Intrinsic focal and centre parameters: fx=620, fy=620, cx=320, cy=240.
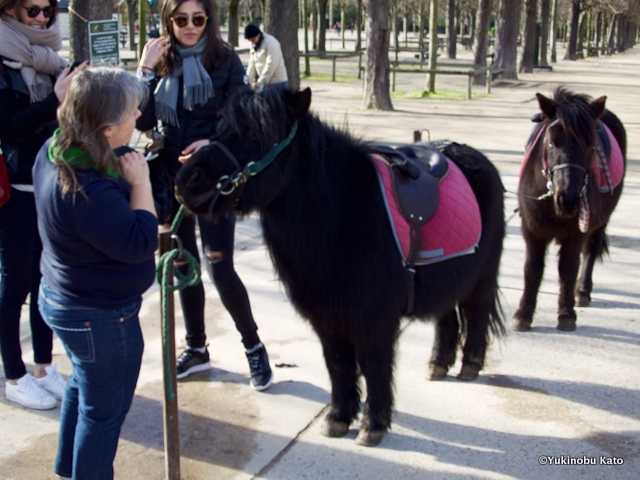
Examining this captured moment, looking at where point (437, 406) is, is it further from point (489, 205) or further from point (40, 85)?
point (40, 85)

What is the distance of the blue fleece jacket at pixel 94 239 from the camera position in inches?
81.7

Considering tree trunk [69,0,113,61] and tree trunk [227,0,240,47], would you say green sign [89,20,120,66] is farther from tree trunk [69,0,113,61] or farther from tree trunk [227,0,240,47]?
tree trunk [227,0,240,47]

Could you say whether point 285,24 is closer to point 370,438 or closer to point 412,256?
point 412,256

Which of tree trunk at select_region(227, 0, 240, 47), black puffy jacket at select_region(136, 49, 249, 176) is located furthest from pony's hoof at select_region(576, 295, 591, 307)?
tree trunk at select_region(227, 0, 240, 47)

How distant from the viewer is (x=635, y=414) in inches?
129

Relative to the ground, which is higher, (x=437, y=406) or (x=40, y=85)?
(x=40, y=85)

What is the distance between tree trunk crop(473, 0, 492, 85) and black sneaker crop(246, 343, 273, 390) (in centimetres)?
1952

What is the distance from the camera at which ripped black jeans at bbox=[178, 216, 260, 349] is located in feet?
10.9

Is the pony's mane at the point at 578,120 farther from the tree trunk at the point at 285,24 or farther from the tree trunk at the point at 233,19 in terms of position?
the tree trunk at the point at 233,19

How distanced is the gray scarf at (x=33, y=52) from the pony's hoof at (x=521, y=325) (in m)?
3.32

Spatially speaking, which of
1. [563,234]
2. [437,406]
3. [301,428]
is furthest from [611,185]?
[301,428]

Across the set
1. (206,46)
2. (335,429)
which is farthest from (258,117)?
(335,429)

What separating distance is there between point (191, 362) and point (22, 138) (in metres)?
1.56

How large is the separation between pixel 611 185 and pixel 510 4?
19458 mm
